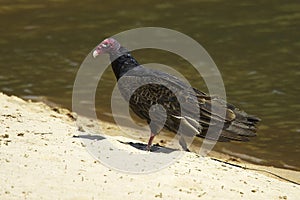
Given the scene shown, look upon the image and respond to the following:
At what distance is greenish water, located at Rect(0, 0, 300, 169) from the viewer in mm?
11688

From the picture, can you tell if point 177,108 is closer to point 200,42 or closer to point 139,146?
point 139,146

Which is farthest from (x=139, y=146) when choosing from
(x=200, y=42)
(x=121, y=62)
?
(x=200, y=42)

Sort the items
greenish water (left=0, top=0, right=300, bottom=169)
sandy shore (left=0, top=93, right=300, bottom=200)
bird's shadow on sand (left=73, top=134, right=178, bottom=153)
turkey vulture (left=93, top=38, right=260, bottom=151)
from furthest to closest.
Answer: greenish water (left=0, top=0, right=300, bottom=169) < bird's shadow on sand (left=73, top=134, right=178, bottom=153) < turkey vulture (left=93, top=38, right=260, bottom=151) < sandy shore (left=0, top=93, right=300, bottom=200)

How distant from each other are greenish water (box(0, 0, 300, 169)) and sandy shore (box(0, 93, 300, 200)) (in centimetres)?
301

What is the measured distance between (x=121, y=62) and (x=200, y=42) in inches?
292

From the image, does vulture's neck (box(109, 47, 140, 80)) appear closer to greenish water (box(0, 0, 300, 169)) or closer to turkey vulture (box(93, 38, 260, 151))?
turkey vulture (box(93, 38, 260, 151))

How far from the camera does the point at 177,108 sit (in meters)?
7.78

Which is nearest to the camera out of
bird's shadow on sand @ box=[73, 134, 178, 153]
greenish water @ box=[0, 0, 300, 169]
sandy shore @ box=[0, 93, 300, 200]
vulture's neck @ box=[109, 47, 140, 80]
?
sandy shore @ box=[0, 93, 300, 200]

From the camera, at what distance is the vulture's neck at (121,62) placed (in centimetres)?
812

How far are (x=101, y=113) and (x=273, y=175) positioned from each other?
3.97 m

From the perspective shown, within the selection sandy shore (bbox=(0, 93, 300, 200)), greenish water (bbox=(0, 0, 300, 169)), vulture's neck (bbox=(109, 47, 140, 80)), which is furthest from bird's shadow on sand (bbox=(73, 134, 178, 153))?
greenish water (bbox=(0, 0, 300, 169))

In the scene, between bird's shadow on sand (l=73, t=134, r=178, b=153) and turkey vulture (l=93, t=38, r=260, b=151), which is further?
bird's shadow on sand (l=73, t=134, r=178, b=153)

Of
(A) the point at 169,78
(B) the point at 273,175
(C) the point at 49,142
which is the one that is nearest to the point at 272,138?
(B) the point at 273,175

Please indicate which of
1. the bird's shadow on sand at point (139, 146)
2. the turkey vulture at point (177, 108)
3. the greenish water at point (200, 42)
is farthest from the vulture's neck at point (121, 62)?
the greenish water at point (200, 42)
